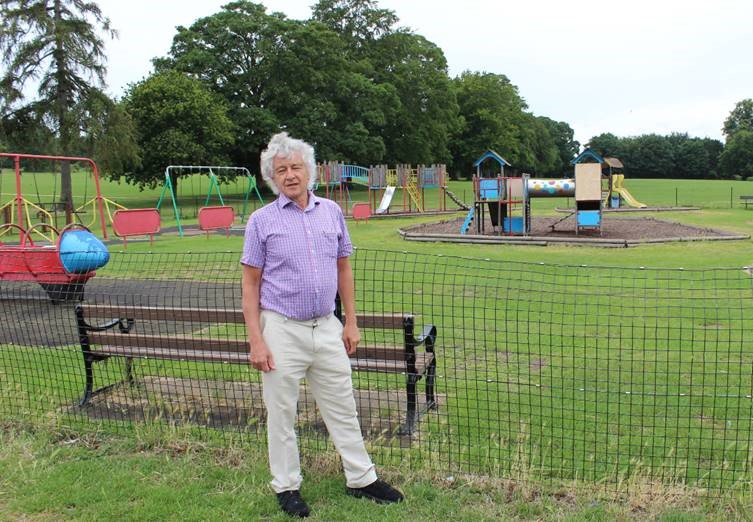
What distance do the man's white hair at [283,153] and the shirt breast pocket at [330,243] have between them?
25 cm

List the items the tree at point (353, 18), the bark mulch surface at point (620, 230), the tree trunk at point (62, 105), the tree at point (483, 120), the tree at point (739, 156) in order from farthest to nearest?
the tree at point (739, 156) < the tree at point (483, 120) < the tree at point (353, 18) < the tree trunk at point (62, 105) < the bark mulch surface at point (620, 230)

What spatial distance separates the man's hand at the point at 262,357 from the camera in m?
3.19

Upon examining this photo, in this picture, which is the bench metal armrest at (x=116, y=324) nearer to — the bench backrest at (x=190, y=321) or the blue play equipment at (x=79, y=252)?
→ the bench backrest at (x=190, y=321)

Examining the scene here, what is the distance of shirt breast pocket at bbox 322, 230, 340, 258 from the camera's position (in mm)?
3283

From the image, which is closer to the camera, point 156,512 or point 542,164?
point 156,512

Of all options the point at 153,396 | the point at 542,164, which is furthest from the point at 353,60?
the point at 542,164

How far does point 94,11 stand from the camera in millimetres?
28609

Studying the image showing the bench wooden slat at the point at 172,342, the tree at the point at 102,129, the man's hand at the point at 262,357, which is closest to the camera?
the man's hand at the point at 262,357

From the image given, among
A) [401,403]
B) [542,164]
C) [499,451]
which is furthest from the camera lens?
[542,164]

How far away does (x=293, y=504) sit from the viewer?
3.27m

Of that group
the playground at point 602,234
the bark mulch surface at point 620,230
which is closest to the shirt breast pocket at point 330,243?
the playground at point 602,234

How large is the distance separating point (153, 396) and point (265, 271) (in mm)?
2320

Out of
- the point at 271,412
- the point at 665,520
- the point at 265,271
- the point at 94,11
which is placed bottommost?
the point at 665,520

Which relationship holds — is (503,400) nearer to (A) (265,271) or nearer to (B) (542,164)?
(A) (265,271)
